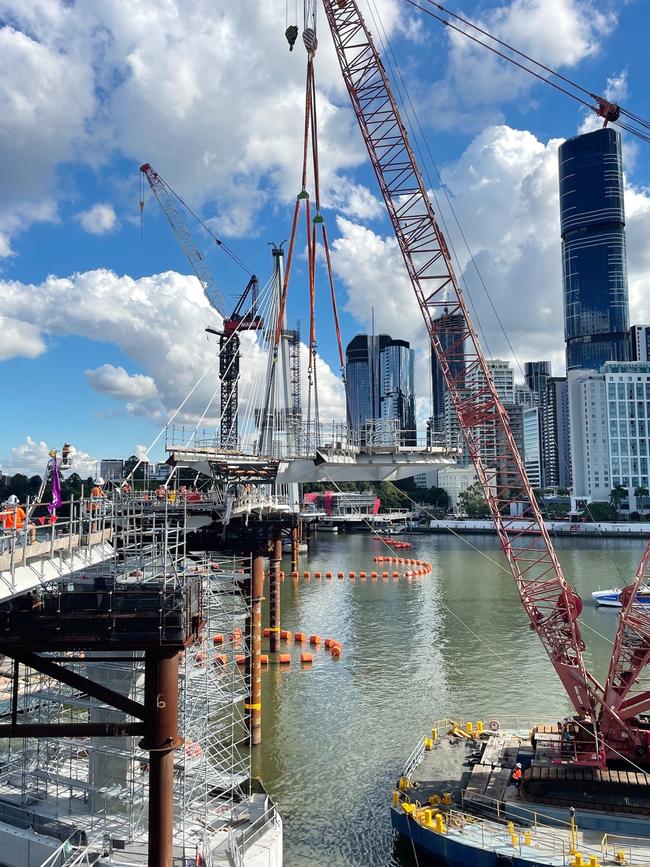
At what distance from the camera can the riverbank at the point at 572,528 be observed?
143750 mm

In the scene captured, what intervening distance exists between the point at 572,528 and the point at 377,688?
125 metres

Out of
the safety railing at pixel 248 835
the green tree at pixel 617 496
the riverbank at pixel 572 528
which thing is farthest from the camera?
the green tree at pixel 617 496

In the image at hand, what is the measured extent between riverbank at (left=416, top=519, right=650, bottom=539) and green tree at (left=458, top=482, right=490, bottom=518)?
8.78 meters

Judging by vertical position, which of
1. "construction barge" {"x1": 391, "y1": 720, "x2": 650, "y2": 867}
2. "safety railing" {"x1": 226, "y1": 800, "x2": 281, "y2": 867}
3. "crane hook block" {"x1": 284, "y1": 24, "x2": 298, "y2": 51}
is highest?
"crane hook block" {"x1": 284, "y1": 24, "x2": 298, "y2": 51}

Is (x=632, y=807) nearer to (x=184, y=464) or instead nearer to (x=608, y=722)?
(x=608, y=722)

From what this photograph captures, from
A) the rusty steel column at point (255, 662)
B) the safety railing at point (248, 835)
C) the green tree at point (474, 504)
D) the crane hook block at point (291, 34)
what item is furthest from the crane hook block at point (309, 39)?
the green tree at point (474, 504)

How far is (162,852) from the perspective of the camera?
14.4 metres

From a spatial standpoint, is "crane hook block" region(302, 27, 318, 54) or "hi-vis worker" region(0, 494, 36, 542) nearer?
"hi-vis worker" region(0, 494, 36, 542)

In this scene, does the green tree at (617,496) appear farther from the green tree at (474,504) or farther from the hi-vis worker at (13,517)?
the hi-vis worker at (13,517)

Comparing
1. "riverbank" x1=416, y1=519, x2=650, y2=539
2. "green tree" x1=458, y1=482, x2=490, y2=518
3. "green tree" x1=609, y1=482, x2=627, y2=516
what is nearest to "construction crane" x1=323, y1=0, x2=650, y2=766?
"riverbank" x1=416, y1=519, x2=650, y2=539

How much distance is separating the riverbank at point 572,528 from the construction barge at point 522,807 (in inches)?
4462

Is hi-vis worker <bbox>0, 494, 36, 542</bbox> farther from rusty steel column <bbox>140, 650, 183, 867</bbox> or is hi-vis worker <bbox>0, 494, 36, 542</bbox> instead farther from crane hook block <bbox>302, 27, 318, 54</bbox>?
crane hook block <bbox>302, 27, 318, 54</bbox>

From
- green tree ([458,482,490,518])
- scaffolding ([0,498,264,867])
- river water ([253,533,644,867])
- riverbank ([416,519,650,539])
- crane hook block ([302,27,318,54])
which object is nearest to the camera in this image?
scaffolding ([0,498,264,867])

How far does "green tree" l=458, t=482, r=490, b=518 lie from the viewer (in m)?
177
